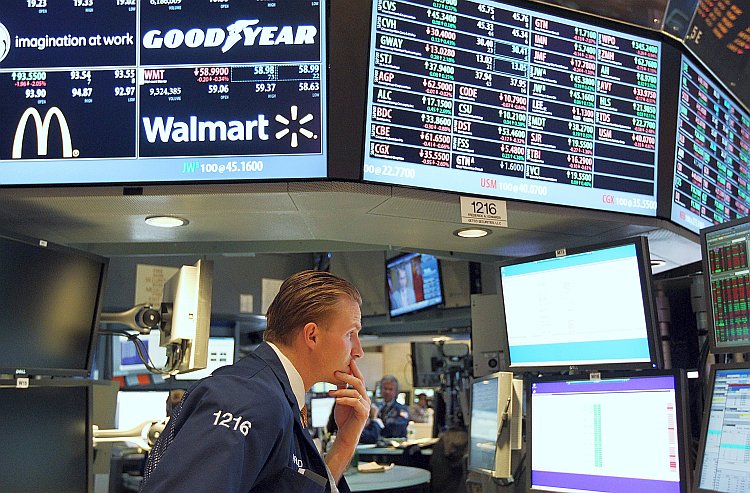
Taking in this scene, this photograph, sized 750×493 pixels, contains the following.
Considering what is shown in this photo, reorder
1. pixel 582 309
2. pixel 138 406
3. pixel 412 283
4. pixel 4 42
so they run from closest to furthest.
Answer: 1. pixel 4 42
2. pixel 582 309
3. pixel 412 283
4. pixel 138 406

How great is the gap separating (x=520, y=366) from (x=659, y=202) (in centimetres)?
82

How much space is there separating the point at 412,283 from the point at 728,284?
4.68 metres

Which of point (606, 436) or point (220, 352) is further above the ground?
point (220, 352)

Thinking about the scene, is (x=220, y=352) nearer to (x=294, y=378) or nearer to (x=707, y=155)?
(x=707, y=155)

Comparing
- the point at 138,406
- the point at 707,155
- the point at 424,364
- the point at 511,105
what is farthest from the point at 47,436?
the point at 424,364

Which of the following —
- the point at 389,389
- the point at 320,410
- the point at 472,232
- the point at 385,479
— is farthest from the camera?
the point at 389,389

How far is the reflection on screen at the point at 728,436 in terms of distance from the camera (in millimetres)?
1855

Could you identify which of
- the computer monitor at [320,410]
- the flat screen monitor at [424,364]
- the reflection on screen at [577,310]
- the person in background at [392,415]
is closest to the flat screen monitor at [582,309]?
the reflection on screen at [577,310]

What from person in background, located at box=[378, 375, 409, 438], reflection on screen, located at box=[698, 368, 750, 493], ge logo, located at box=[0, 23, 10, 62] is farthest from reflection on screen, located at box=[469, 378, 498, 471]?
person in background, located at box=[378, 375, 409, 438]

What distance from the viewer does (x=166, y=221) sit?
2.65 meters

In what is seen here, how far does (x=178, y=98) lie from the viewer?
2.28 meters

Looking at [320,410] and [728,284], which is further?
[320,410]

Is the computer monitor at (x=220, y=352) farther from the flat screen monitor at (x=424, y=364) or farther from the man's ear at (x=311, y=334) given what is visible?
the man's ear at (x=311, y=334)

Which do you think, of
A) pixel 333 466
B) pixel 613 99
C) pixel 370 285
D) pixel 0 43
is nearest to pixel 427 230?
pixel 613 99
